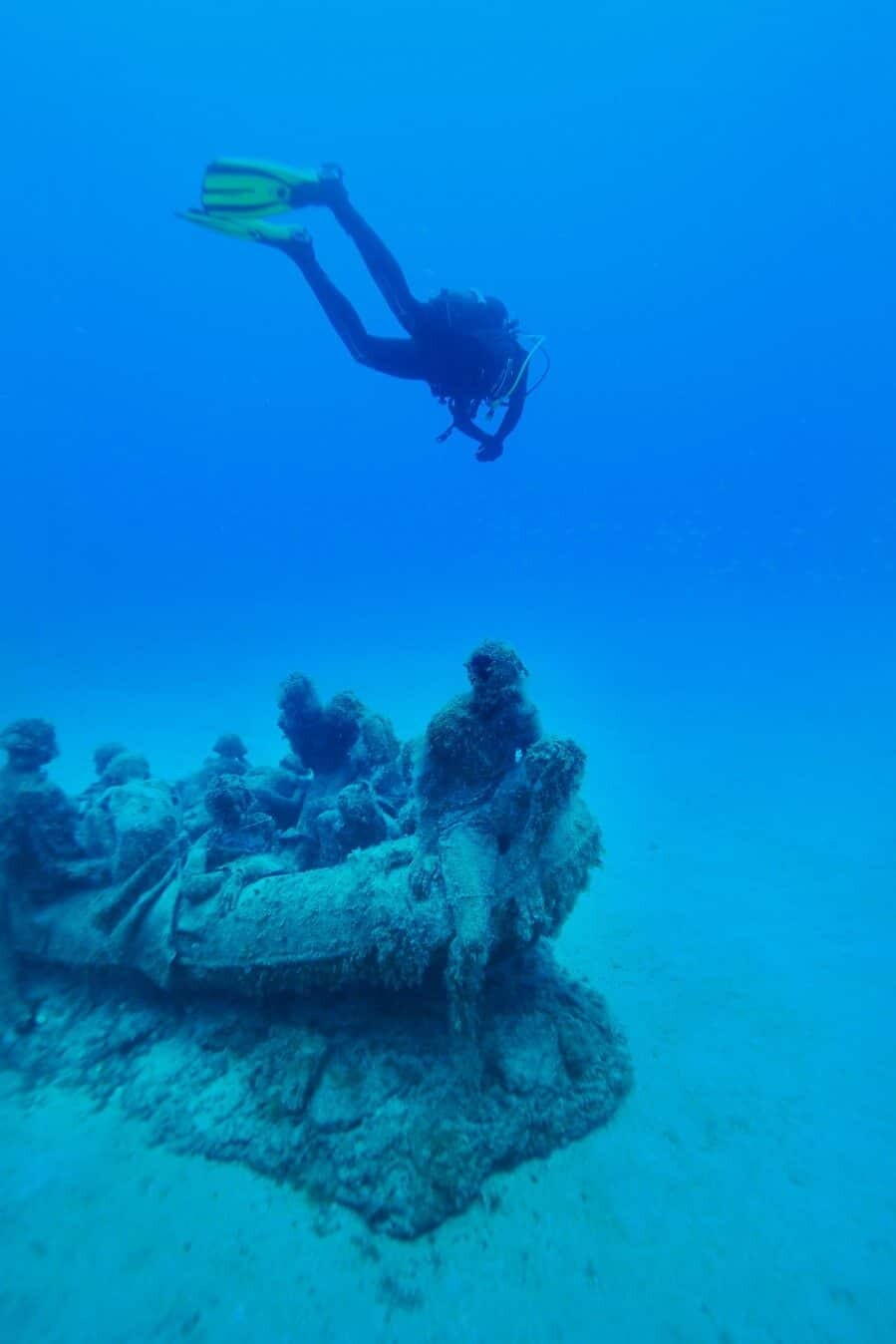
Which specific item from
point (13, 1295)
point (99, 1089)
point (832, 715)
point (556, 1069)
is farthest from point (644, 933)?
point (832, 715)

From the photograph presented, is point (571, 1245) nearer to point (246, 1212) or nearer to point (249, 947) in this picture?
point (246, 1212)

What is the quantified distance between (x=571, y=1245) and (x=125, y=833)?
13.8 feet

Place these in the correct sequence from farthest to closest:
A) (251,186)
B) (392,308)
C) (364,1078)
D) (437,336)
A: (392,308) < (437,336) < (251,186) < (364,1078)

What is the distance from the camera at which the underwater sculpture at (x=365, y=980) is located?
3451 millimetres

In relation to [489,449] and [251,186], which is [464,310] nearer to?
[489,449]

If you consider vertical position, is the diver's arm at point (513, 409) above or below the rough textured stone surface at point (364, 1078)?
above

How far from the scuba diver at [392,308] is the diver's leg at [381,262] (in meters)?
0.01

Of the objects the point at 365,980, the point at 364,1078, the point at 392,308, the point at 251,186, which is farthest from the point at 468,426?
the point at 364,1078

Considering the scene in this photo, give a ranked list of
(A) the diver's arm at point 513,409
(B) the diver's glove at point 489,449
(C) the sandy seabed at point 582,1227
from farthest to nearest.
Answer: (B) the diver's glove at point 489,449, (A) the diver's arm at point 513,409, (C) the sandy seabed at point 582,1227

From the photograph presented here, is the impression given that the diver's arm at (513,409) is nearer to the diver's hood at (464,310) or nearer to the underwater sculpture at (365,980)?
the diver's hood at (464,310)

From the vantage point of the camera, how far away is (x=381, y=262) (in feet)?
28.7

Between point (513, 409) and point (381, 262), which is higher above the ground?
point (381, 262)

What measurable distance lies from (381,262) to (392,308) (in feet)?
2.22

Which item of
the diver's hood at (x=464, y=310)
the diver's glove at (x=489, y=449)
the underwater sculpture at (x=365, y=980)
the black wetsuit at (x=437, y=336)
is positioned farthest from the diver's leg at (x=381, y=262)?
the underwater sculpture at (x=365, y=980)
